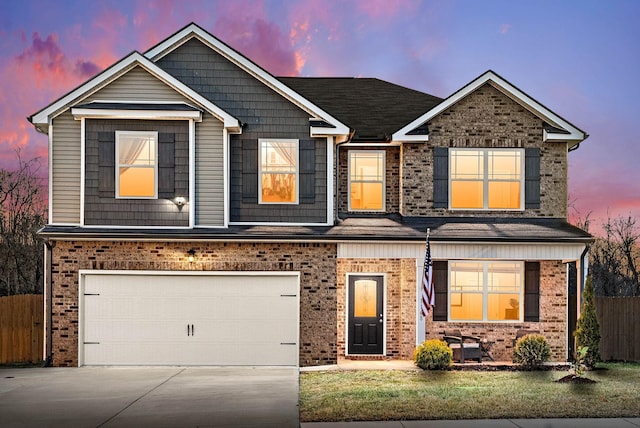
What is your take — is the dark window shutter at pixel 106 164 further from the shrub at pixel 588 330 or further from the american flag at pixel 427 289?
the shrub at pixel 588 330

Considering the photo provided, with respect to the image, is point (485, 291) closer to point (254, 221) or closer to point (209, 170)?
point (254, 221)

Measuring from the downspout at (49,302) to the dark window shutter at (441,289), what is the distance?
943cm

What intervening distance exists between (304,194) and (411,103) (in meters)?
5.60

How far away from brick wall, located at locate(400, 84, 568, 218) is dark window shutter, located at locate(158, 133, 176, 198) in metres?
5.81

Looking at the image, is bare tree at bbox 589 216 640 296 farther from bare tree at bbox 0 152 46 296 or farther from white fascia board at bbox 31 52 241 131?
bare tree at bbox 0 152 46 296

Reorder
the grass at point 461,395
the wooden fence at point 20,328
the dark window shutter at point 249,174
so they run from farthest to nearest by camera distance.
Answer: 1. the dark window shutter at point 249,174
2. the wooden fence at point 20,328
3. the grass at point 461,395

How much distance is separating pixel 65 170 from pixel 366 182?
7.59m

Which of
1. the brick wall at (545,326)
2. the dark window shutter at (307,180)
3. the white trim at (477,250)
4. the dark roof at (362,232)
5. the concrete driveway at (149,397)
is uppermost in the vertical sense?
the dark window shutter at (307,180)

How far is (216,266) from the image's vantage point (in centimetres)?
1485

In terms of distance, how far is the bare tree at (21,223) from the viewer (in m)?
27.8

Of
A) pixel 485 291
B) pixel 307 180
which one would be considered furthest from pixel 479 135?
pixel 307 180

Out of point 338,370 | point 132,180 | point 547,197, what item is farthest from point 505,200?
point 132,180

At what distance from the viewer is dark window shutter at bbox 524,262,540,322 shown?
1590cm

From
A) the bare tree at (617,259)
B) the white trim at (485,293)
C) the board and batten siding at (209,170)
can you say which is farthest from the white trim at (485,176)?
the bare tree at (617,259)
